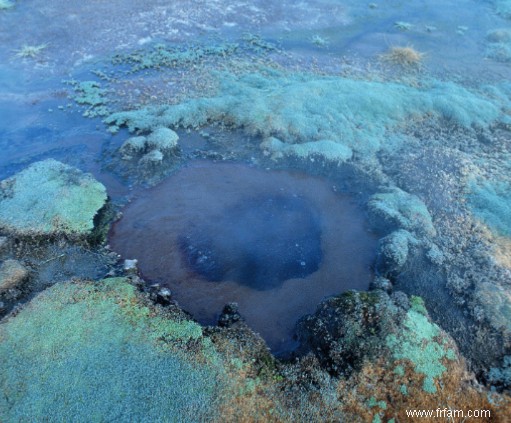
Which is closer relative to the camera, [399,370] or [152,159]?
[399,370]

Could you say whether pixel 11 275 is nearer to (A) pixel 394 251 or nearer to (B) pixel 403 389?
(B) pixel 403 389

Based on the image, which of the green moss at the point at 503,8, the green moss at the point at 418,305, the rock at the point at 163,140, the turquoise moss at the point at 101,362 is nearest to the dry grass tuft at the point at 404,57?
the green moss at the point at 503,8

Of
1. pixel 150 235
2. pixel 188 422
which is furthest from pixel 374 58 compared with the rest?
pixel 188 422

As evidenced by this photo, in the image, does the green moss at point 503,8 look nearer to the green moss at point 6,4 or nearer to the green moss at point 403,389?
the green moss at point 403,389

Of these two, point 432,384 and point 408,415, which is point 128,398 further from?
point 432,384

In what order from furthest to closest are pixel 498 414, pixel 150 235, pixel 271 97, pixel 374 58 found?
pixel 374 58 < pixel 271 97 < pixel 150 235 < pixel 498 414

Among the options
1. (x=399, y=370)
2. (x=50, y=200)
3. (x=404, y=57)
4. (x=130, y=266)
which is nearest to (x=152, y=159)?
(x=50, y=200)
